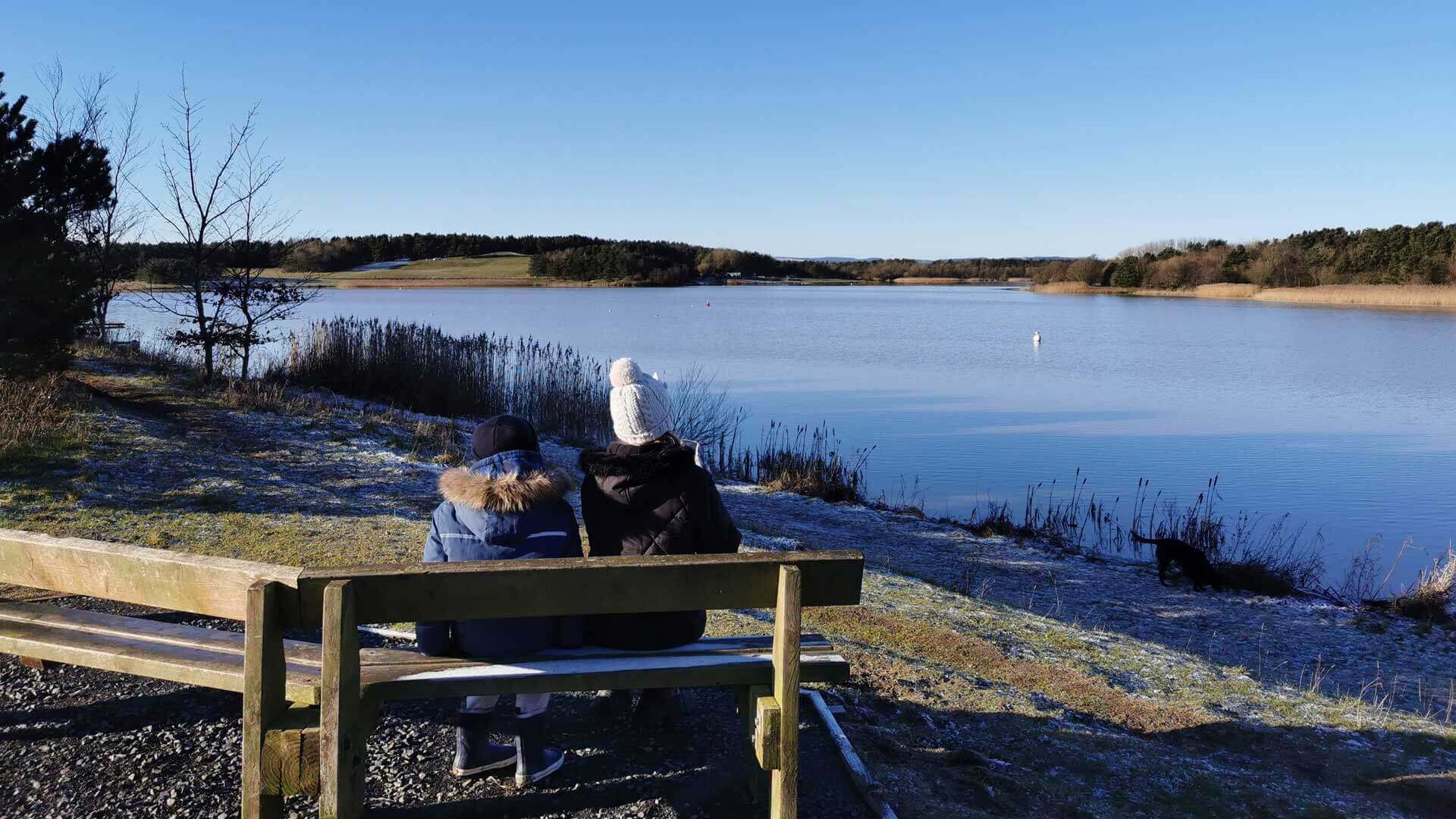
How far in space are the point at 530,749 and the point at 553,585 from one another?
914mm

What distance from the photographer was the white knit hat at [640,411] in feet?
11.1

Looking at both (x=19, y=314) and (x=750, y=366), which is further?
(x=750, y=366)

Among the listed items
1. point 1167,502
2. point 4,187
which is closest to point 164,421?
point 4,187

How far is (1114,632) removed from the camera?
6941 millimetres

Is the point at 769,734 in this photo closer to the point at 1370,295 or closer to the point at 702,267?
the point at 1370,295

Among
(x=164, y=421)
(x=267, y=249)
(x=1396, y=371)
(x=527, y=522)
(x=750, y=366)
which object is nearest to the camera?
(x=527, y=522)

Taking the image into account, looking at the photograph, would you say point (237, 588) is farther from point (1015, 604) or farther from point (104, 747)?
point (1015, 604)

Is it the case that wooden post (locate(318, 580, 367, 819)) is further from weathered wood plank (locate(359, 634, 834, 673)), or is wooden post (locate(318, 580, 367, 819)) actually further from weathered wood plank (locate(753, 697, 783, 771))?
weathered wood plank (locate(753, 697, 783, 771))

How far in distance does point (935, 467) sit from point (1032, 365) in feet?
45.0

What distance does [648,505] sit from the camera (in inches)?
128

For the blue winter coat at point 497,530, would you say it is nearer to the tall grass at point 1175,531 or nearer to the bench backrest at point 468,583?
the bench backrest at point 468,583

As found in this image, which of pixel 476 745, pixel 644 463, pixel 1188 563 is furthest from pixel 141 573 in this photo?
pixel 1188 563

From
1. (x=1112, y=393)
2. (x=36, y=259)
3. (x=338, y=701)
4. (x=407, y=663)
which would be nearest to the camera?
(x=338, y=701)

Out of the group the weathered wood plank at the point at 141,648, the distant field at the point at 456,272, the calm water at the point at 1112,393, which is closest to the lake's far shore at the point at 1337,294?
the calm water at the point at 1112,393
